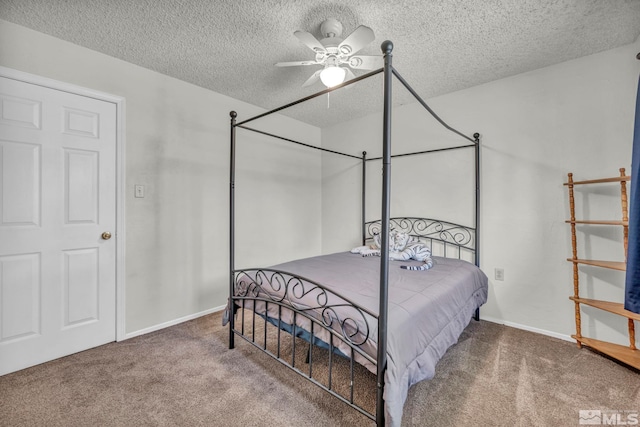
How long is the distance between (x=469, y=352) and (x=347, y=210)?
2.29m

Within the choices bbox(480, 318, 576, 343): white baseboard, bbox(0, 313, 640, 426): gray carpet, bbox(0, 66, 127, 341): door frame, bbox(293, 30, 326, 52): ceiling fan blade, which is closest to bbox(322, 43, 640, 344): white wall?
bbox(480, 318, 576, 343): white baseboard

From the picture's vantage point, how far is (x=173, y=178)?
2.69 metres

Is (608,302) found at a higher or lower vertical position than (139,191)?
lower

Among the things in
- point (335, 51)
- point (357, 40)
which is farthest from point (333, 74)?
point (357, 40)

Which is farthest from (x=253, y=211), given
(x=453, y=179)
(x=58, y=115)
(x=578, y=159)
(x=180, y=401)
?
(x=578, y=159)

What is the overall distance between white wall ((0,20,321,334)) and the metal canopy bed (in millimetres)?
773

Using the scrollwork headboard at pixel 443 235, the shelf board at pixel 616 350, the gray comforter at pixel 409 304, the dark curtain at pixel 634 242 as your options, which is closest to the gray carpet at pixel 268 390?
the shelf board at pixel 616 350

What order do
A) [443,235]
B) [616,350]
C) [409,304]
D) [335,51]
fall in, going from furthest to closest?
[443,235] < [616,350] < [335,51] < [409,304]

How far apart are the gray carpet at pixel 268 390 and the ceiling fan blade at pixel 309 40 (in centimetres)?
223

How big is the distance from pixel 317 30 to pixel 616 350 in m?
3.23

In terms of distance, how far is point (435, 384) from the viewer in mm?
1753

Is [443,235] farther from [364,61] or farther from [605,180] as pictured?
[364,61]

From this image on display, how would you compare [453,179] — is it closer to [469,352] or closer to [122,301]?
[469,352]

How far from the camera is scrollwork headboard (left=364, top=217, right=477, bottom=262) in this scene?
2893 millimetres
